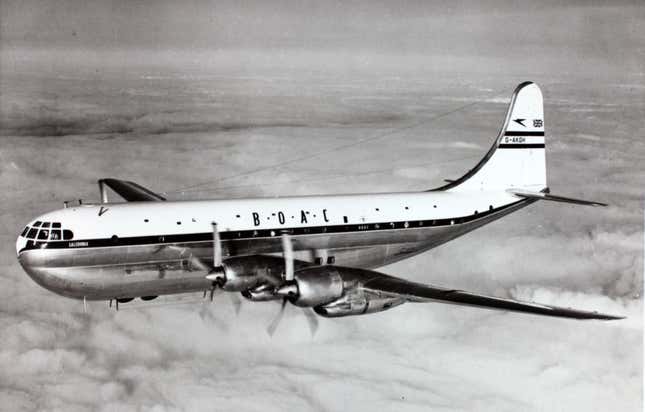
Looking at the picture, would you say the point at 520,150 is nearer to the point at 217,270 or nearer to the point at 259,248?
the point at 259,248

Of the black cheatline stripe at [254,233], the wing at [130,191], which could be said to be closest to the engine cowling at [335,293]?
the black cheatline stripe at [254,233]

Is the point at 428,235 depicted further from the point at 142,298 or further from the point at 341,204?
the point at 142,298

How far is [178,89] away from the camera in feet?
128

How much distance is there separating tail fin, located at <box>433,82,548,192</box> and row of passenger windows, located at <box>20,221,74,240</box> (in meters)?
13.1

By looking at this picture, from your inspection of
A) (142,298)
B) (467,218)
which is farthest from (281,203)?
(467,218)

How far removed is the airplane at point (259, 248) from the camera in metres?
16.8

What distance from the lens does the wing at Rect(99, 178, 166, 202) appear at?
75.6ft

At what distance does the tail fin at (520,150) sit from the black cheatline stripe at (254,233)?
1282mm

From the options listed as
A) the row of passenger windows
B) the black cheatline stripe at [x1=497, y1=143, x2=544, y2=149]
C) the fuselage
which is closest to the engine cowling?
the fuselage

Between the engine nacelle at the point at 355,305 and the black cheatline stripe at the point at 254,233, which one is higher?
the black cheatline stripe at the point at 254,233

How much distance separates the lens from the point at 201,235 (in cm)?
1834

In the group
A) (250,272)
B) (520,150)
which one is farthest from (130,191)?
(520,150)

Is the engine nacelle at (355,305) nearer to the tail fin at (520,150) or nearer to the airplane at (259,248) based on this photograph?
the airplane at (259,248)

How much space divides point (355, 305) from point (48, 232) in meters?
7.85
